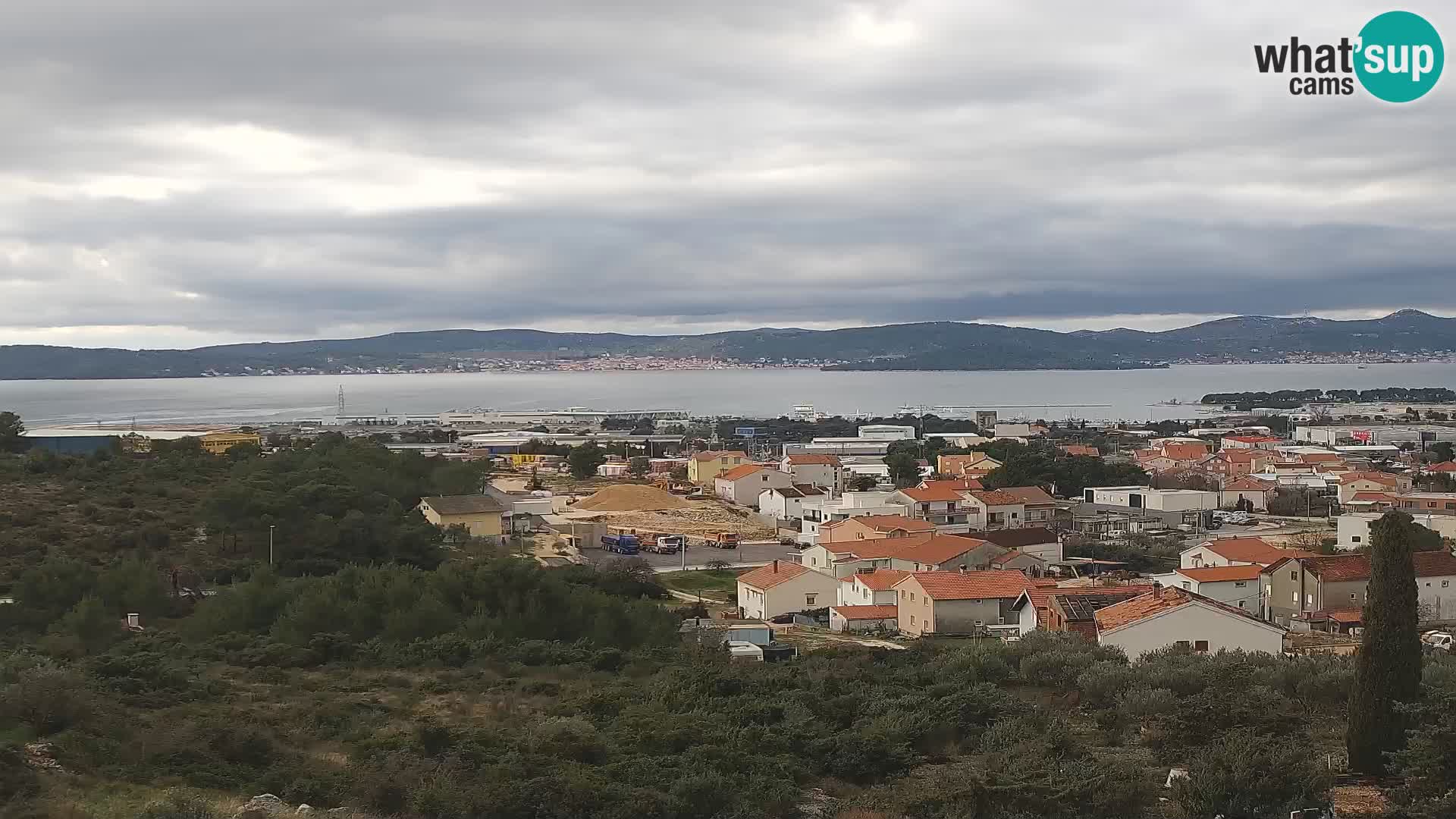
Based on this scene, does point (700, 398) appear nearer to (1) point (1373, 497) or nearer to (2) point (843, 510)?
(1) point (1373, 497)

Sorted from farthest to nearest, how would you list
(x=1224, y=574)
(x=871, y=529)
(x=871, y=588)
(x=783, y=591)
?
(x=871, y=529), (x=783, y=591), (x=871, y=588), (x=1224, y=574)

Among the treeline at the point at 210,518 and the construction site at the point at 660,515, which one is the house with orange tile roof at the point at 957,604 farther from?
the construction site at the point at 660,515

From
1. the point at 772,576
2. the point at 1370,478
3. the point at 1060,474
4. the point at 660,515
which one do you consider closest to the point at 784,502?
the point at 660,515

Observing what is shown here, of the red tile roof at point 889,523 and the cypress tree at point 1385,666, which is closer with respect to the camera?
the cypress tree at point 1385,666

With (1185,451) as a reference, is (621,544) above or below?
below

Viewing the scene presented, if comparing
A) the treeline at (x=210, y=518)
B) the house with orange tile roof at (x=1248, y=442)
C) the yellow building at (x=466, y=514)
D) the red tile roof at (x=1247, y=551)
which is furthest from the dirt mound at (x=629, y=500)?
the house with orange tile roof at (x=1248, y=442)

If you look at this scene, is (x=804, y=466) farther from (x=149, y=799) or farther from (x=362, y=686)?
(x=149, y=799)

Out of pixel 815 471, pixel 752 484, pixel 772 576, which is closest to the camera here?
pixel 772 576

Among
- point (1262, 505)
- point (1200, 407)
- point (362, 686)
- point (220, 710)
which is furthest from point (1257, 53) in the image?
point (1200, 407)
